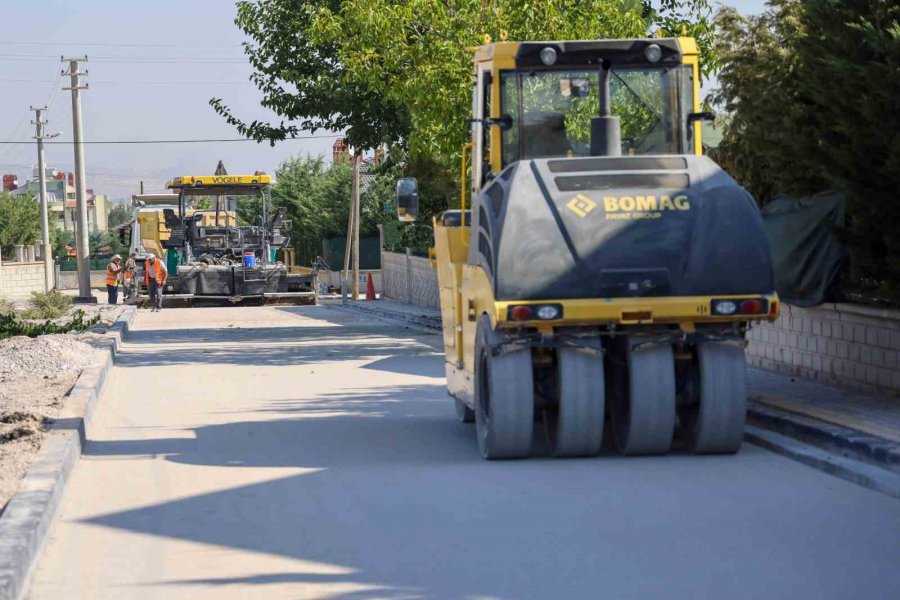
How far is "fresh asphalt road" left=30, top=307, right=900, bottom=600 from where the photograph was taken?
7.11m

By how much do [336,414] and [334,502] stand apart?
17.6 ft

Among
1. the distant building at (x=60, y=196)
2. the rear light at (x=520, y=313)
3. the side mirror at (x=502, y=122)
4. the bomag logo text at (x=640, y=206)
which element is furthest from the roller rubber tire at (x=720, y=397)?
the distant building at (x=60, y=196)

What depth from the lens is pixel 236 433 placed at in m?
13.3

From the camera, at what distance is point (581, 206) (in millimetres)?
10578

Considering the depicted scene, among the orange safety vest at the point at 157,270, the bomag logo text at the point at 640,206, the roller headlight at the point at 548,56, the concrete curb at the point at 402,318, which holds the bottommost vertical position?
the concrete curb at the point at 402,318

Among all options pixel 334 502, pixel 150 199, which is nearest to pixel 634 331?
pixel 334 502

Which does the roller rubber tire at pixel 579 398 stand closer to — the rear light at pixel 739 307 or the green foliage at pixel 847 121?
the rear light at pixel 739 307

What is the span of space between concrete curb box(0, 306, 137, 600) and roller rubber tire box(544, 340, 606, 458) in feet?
→ 11.4

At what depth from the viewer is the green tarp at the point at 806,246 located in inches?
579

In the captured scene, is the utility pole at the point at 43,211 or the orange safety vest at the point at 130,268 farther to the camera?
the utility pole at the point at 43,211

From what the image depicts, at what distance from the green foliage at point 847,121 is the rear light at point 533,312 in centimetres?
322

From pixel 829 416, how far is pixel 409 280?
1204 inches

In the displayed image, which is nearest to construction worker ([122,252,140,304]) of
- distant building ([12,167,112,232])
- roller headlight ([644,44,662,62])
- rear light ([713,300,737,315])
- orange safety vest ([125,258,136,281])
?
orange safety vest ([125,258,136,281])

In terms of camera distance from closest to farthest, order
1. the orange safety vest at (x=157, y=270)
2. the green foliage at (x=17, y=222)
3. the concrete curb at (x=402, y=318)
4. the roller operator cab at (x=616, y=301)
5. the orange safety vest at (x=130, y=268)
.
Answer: the roller operator cab at (x=616, y=301) → the concrete curb at (x=402, y=318) → the orange safety vest at (x=157, y=270) → the orange safety vest at (x=130, y=268) → the green foliage at (x=17, y=222)
